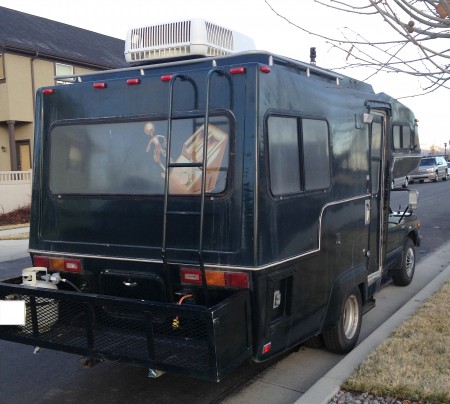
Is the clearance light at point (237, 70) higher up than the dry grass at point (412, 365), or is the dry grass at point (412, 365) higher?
the clearance light at point (237, 70)

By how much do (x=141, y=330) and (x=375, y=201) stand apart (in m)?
3.23

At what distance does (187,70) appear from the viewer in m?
4.33

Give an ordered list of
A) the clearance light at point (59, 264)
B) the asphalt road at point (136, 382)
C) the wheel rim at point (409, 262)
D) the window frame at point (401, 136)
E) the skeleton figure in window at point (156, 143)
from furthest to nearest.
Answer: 1. the wheel rim at point (409, 262)
2. the window frame at point (401, 136)
3. the clearance light at point (59, 264)
4. the asphalt road at point (136, 382)
5. the skeleton figure in window at point (156, 143)

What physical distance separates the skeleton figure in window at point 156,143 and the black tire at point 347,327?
7.30 feet

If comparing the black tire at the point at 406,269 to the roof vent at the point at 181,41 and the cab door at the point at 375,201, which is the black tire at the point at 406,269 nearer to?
the cab door at the point at 375,201

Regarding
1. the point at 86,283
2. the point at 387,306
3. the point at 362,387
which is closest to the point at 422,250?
the point at 387,306

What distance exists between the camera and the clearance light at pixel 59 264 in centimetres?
461

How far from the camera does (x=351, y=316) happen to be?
5438 millimetres

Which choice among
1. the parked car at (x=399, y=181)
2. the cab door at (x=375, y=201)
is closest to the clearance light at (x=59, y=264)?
the cab door at (x=375, y=201)

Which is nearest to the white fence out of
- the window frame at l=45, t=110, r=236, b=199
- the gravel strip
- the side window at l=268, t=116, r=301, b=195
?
the window frame at l=45, t=110, r=236, b=199

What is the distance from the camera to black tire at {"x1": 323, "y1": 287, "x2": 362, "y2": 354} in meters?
5.07

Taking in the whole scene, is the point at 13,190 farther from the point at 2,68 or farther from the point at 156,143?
the point at 156,143

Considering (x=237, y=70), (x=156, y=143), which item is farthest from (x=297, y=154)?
(x=156, y=143)

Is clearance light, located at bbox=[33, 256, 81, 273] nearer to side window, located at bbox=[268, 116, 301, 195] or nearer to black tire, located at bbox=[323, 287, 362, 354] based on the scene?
side window, located at bbox=[268, 116, 301, 195]
